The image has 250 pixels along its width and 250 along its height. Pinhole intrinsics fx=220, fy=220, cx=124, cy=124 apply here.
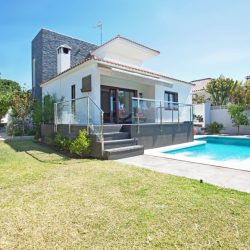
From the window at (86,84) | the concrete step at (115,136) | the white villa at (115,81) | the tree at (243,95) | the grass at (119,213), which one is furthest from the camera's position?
the tree at (243,95)

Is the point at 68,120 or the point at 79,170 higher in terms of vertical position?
the point at 68,120

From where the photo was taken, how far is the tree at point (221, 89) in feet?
156

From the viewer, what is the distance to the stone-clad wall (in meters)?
29.7

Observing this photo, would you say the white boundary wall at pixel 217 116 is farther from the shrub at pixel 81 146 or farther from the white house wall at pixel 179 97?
the shrub at pixel 81 146

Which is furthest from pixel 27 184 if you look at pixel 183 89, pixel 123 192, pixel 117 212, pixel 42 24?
pixel 42 24

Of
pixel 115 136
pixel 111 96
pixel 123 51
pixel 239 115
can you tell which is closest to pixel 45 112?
pixel 111 96

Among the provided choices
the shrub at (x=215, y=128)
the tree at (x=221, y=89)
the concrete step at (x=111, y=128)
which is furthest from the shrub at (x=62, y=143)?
the tree at (x=221, y=89)

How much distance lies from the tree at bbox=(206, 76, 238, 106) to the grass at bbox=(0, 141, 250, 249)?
143 feet

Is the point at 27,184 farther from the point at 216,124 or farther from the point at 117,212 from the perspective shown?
the point at 216,124

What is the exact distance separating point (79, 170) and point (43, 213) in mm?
4726

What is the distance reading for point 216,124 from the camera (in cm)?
3428

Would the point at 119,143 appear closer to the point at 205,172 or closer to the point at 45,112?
the point at 205,172

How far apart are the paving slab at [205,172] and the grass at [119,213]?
908 millimetres

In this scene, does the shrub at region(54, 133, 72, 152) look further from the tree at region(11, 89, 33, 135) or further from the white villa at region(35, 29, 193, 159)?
the tree at region(11, 89, 33, 135)
